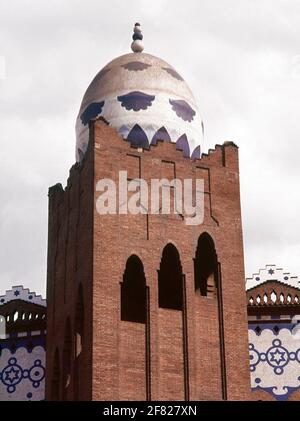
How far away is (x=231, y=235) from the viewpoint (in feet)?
A: 70.6

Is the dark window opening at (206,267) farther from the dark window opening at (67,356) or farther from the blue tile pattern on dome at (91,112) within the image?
the blue tile pattern on dome at (91,112)

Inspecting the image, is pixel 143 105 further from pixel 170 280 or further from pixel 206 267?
pixel 170 280

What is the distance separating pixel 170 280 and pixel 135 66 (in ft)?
14.6

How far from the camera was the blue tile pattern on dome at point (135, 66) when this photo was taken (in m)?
22.8

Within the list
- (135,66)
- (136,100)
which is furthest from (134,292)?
(135,66)

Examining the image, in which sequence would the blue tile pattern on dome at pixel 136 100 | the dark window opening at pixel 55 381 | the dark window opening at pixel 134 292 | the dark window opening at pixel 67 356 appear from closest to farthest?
the dark window opening at pixel 134 292
the dark window opening at pixel 67 356
the dark window opening at pixel 55 381
the blue tile pattern on dome at pixel 136 100

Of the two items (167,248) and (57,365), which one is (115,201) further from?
(57,365)

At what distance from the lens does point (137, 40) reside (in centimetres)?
2394

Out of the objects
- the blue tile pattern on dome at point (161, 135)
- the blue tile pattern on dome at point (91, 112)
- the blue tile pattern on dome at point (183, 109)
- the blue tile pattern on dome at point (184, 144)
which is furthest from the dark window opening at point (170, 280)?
the blue tile pattern on dome at point (91, 112)

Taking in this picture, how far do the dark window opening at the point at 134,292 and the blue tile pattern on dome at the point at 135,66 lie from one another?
13.7 ft

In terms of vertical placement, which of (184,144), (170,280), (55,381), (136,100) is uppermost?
(136,100)

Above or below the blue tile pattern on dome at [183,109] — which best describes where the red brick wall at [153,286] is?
below

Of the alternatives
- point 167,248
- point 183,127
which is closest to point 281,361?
point 167,248

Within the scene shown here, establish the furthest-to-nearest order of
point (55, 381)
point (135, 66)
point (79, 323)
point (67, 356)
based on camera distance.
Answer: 1. point (135, 66)
2. point (55, 381)
3. point (67, 356)
4. point (79, 323)
